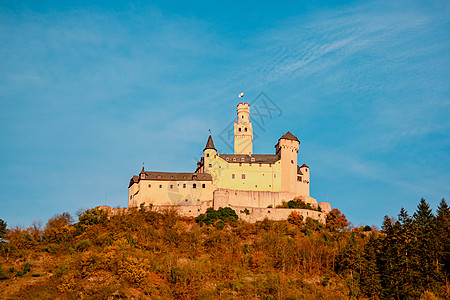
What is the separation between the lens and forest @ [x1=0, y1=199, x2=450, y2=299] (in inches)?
2224

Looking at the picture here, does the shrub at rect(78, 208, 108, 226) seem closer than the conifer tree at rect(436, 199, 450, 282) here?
No

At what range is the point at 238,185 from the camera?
79.6 meters

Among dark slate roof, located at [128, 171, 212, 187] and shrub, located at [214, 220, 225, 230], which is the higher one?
→ dark slate roof, located at [128, 171, 212, 187]

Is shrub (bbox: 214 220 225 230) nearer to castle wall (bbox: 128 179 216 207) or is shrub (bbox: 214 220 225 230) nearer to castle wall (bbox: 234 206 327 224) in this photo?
castle wall (bbox: 234 206 327 224)

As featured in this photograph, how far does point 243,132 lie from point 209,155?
974 centimetres

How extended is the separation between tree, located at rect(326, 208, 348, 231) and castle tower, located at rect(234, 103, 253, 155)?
1657 centimetres

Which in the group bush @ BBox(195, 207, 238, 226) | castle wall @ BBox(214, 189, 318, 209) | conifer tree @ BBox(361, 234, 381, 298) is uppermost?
castle wall @ BBox(214, 189, 318, 209)

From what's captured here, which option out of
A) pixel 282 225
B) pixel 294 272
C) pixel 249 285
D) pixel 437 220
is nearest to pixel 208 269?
pixel 249 285

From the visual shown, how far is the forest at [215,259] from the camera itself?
56.5 m

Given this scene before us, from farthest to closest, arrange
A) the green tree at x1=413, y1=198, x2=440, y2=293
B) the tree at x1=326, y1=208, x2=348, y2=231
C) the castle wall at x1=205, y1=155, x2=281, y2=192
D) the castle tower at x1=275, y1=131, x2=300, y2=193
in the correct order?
the castle tower at x1=275, y1=131, x2=300, y2=193 → the castle wall at x1=205, y1=155, x2=281, y2=192 → the tree at x1=326, y1=208, x2=348, y2=231 → the green tree at x1=413, y1=198, x2=440, y2=293

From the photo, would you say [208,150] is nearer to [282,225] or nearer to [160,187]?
[160,187]

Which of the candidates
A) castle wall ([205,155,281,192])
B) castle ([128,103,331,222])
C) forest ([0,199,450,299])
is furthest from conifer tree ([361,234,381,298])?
castle wall ([205,155,281,192])

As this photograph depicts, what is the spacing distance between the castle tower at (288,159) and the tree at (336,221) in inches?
259

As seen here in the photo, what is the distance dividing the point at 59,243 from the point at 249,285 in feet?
79.2
